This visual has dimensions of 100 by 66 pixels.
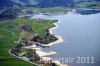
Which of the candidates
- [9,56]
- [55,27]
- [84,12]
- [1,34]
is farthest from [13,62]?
[84,12]

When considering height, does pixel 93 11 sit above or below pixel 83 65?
above

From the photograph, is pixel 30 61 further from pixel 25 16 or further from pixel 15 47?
pixel 25 16

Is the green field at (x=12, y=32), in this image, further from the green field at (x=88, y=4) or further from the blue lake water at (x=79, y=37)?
the green field at (x=88, y=4)

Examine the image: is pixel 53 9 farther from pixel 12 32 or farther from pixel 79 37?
pixel 12 32

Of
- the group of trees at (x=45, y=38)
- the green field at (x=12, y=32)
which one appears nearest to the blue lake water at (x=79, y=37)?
the group of trees at (x=45, y=38)

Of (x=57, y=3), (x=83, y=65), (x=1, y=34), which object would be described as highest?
(x=57, y=3)

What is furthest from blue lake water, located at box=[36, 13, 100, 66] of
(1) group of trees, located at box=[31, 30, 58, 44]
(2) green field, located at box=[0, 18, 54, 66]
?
(2) green field, located at box=[0, 18, 54, 66]

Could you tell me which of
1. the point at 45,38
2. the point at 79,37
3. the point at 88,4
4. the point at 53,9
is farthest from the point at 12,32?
the point at 88,4
